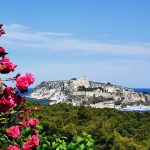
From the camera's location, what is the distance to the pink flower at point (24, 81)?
231 inches

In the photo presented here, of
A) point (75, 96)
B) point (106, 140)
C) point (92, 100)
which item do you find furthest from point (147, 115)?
point (75, 96)

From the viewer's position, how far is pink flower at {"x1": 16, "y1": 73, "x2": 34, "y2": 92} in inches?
231

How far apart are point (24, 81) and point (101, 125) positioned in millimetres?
38798

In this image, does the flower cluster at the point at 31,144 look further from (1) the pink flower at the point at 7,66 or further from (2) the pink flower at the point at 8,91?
(1) the pink flower at the point at 7,66

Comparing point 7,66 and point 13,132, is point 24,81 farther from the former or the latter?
point 13,132

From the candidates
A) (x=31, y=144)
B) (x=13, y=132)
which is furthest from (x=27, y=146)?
(x=13, y=132)

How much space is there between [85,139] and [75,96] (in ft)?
605

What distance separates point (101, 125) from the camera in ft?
146

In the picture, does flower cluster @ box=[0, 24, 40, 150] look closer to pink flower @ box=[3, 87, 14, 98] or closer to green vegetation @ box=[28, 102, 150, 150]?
pink flower @ box=[3, 87, 14, 98]

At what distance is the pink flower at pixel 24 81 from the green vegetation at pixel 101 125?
2620cm

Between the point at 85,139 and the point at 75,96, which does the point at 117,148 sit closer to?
the point at 85,139

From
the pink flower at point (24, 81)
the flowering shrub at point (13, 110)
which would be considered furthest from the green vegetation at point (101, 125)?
the pink flower at point (24, 81)

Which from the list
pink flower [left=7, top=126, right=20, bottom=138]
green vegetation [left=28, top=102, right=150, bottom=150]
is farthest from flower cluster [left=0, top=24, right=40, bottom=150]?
green vegetation [left=28, top=102, right=150, bottom=150]

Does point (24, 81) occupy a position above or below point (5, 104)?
above
